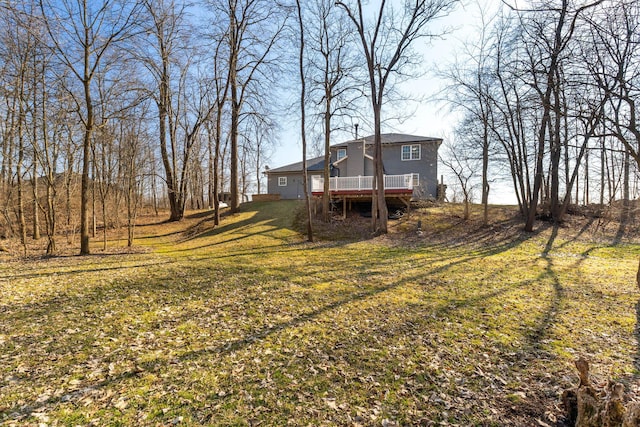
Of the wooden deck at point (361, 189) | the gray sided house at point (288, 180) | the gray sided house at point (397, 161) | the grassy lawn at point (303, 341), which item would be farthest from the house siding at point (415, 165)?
the grassy lawn at point (303, 341)

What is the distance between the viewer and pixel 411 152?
23125 millimetres

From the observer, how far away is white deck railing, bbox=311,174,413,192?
16344 mm

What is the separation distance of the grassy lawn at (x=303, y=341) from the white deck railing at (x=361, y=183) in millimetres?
7964

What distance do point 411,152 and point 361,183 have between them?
→ 26.2ft

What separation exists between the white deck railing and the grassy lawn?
7964 mm

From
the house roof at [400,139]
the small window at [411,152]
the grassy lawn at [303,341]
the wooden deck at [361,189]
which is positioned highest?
the house roof at [400,139]

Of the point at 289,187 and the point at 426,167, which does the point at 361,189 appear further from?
the point at 289,187

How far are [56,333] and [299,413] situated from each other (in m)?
3.78

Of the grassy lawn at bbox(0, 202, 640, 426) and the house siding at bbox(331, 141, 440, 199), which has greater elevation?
the house siding at bbox(331, 141, 440, 199)

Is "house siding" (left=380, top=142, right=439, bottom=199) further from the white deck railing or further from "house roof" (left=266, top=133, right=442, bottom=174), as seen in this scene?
the white deck railing

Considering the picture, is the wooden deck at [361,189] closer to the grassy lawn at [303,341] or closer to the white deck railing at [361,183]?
the white deck railing at [361,183]

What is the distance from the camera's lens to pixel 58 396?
9.59ft

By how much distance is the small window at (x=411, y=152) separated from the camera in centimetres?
2292

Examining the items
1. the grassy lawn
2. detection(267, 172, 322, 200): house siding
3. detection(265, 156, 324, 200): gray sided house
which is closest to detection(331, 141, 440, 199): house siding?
detection(265, 156, 324, 200): gray sided house
